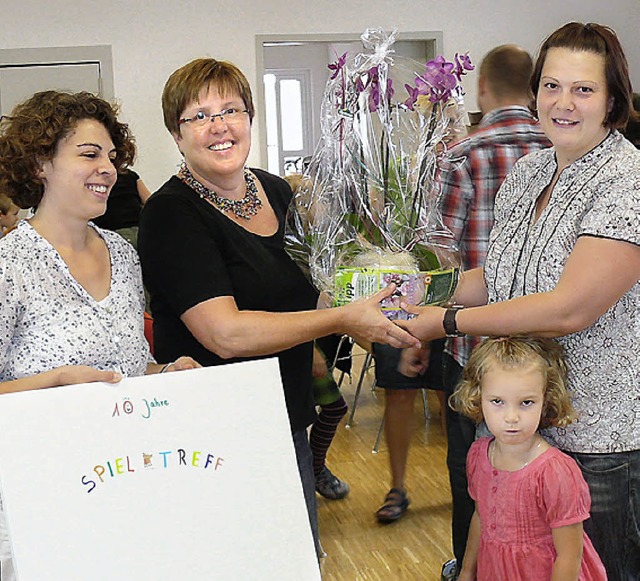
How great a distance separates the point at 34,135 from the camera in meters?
1.71

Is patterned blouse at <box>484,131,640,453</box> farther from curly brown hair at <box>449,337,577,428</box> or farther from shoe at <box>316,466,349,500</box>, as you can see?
shoe at <box>316,466,349,500</box>

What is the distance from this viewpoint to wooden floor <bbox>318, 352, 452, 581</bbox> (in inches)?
126

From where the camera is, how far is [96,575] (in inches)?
54.6

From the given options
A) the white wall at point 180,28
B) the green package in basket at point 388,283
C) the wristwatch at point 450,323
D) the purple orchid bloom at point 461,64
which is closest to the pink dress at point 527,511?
the wristwatch at point 450,323

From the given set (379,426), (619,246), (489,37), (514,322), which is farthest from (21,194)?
(489,37)

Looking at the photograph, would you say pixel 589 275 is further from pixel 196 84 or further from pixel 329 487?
pixel 329 487

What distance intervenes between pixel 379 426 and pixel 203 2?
344 centimetres

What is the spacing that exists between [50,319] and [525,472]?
105cm

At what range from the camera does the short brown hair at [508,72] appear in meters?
3.10

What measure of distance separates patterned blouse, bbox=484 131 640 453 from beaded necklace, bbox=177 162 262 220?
0.58m

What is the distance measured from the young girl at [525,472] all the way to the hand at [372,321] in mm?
274

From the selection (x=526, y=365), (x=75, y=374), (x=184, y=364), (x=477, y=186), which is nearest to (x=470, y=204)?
(x=477, y=186)

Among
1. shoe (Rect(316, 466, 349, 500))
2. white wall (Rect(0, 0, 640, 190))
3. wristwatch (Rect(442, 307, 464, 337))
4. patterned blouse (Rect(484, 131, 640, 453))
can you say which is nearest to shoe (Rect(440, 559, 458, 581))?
shoe (Rect(316, 466, 349, 500))

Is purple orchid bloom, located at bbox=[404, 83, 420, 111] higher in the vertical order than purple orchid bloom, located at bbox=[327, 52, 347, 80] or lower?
lower
